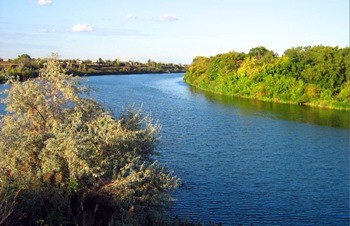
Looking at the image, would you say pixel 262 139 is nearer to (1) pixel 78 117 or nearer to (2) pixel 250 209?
(2) pixel 250 209

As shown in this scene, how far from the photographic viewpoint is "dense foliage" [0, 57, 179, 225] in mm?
10320

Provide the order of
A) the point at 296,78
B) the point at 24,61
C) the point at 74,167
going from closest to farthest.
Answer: the point at 74,167 → the point at 296,78 → the point at 24,61

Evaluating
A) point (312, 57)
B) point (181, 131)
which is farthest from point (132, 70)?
point (181, 131)

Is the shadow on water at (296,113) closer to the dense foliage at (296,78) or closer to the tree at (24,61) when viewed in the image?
the dense foliage at (296,78)

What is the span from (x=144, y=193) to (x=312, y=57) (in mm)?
55256

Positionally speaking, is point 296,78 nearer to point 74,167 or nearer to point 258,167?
point 258,167

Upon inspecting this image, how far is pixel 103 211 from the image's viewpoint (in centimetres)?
1121

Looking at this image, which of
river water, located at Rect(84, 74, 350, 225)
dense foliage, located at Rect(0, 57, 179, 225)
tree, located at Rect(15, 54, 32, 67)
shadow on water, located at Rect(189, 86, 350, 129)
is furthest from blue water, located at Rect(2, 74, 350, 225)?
tree, located at Rect(15, 54, 32, 67)

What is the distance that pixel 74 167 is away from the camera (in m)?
10.8

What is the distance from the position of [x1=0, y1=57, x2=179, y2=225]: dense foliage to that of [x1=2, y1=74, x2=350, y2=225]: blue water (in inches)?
100

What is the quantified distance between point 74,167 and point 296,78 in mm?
54590

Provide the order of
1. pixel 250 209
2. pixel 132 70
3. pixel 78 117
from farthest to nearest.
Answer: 1. pixel 132 70
2. pixel 250 209
3. pixel 78 117

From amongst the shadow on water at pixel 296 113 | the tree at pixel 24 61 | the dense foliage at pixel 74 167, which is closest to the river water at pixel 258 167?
the shadow on water at pixel 296 113

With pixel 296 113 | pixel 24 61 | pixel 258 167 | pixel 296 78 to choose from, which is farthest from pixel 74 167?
pixel 24 61
